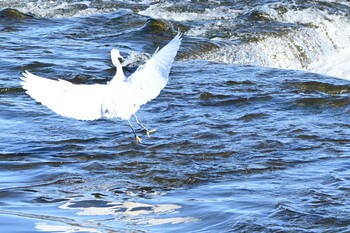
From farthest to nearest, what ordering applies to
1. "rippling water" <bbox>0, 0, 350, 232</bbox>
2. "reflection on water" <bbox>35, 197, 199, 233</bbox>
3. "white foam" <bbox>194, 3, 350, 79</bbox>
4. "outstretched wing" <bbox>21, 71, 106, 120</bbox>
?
"white foam" <bbox>194, 3, 350, 79</bbox>, "outstretched wing" <bbox>21, 71, 106, 120</bbox>, "rippling water" <bbox>0, 0, 350, 232</bbox>, "reflection on water" <bbox>35, 197, 199, 233</bbox>

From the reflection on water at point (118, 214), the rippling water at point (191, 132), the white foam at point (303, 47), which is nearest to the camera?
the reflection on water at point (118, 214)

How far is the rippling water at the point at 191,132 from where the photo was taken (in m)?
6.38

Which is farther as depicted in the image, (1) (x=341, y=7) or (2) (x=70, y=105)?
(1) (x=341, y=7)

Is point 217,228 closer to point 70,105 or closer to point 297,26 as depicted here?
point 70,105

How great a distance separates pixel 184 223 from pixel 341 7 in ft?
39.9

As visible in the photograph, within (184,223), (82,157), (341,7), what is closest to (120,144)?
(82,157)

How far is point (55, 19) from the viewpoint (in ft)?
50.8

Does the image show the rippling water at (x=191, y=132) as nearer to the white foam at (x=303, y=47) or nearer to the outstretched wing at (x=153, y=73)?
the white foam at (x=303, y=47)

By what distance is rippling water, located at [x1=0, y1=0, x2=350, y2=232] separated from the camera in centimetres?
638

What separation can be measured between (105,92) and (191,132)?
4.45ft

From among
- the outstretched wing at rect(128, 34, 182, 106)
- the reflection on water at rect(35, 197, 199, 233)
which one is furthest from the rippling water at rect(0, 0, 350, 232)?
the outstretched wing at rect(128, 34, 182, 106)

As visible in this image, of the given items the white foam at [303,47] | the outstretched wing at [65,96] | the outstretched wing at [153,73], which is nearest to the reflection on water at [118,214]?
the outstretched wing at [65,96]

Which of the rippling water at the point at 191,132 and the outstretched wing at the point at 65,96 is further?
the outstretched wing at the point at 65,96

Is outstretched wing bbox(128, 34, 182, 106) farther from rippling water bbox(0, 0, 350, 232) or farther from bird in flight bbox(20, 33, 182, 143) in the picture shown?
rippling water bbox(0, 0, 350, 232)
